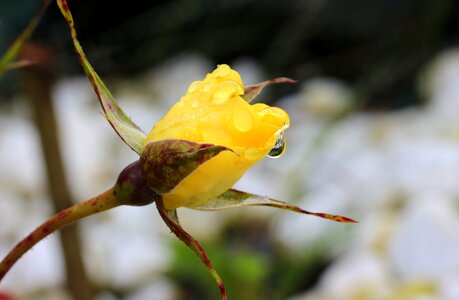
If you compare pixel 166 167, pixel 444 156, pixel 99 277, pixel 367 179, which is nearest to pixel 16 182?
pixel 99 277

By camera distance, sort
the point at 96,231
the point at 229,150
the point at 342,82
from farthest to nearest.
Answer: the point at 342,82, the point at 96,231, the point at 229,150

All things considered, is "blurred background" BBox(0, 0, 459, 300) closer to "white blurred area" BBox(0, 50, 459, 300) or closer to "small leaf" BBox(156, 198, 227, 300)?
"white blurred area" BBox(0, 50, 459, 300)

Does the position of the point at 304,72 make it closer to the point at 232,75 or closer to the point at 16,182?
the point at 16,182

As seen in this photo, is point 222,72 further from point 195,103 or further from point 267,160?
point 267,160

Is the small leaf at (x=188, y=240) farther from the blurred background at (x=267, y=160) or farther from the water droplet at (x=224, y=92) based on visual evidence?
the blurred background at (x=267, y=160)

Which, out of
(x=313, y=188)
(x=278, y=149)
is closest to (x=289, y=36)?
(x=313, y=188)

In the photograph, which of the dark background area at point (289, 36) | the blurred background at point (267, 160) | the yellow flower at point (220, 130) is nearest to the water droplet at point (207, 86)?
the yellow flower at point (220, 130)

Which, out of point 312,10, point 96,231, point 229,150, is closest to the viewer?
point 229,150

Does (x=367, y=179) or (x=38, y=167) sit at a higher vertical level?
(x=38, y=167)

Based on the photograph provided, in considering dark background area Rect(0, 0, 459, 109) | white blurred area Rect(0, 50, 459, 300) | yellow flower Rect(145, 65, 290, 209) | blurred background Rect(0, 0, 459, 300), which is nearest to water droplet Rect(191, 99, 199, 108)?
yellow flower Rect(145, 65, 290, 209)
